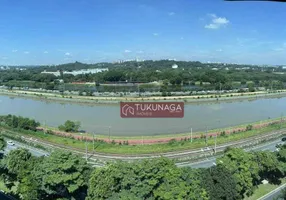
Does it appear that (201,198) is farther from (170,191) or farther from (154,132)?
(154,132)

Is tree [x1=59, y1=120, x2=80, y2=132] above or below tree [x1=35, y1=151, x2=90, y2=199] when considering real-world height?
below

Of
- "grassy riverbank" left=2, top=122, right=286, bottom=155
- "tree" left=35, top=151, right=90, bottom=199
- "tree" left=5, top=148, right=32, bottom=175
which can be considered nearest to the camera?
"tree" left=35, top=151, right=90, bottom=199

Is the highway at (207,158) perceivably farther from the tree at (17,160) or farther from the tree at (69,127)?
the tree at (17,160)

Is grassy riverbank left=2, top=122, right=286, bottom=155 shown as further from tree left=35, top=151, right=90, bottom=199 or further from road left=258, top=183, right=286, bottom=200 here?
tree left=35, top=151, right=90, bottom=199

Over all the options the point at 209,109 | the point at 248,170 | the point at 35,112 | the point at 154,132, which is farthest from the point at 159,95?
the point at 248,170

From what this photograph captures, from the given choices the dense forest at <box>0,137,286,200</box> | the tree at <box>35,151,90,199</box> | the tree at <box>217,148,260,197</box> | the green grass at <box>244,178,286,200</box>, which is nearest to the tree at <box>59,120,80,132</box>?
the dense forest at <box>0,137,286,200</box>

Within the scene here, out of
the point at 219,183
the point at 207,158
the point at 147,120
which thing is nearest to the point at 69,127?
the point at 147,120
